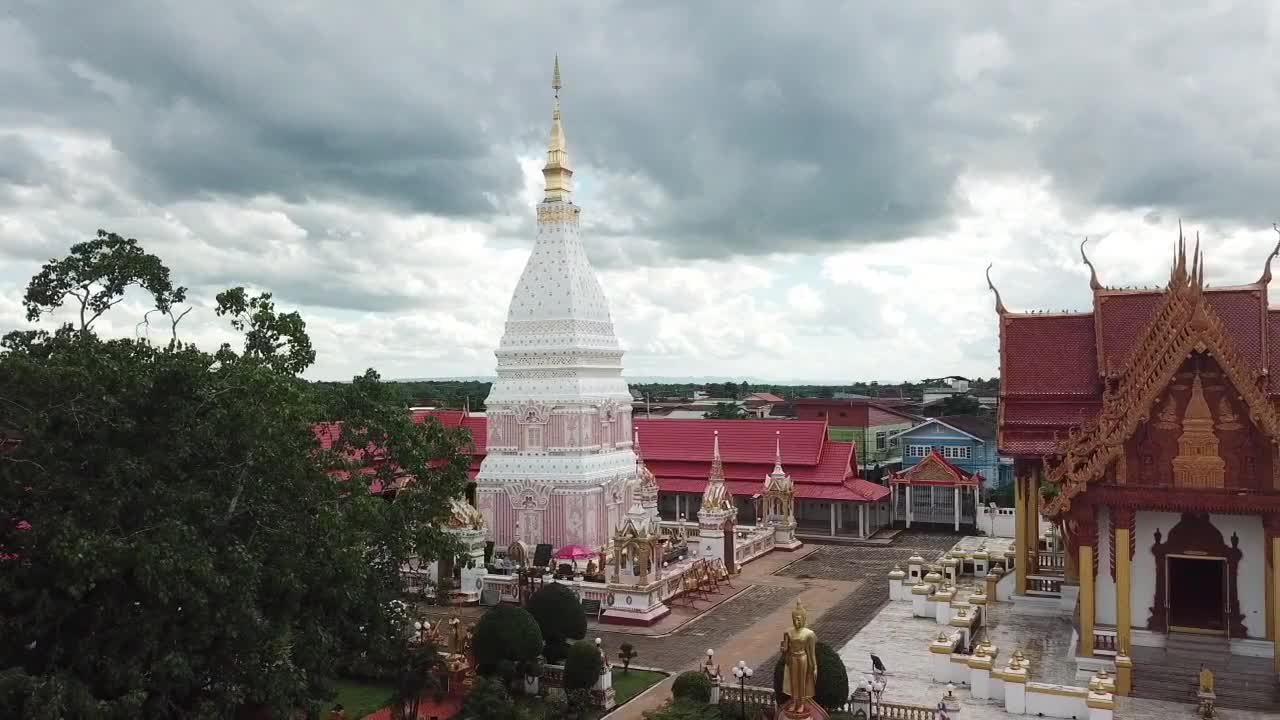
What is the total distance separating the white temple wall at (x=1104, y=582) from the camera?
19.0m

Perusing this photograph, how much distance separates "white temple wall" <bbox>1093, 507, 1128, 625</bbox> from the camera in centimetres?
1905

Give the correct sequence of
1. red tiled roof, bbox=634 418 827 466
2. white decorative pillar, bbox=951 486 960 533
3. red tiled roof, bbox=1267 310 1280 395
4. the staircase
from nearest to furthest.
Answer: the staircase, red tiled roof, bbox=1267 310 1280 395, white decorative pillar, bbox=951 486 960 533, red tiled roof, bbox=634 418 827 466

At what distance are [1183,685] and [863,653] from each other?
624 centimetres

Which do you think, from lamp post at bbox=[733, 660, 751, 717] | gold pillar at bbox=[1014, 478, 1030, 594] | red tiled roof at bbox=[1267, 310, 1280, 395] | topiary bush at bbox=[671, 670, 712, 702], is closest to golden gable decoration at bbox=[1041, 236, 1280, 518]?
red tiled roof at bbox=[1267, 310, 1280, 395]

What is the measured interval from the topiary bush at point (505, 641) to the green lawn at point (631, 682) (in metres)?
1.85

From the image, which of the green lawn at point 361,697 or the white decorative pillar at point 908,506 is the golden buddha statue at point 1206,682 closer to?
the green lawn at point 361,697

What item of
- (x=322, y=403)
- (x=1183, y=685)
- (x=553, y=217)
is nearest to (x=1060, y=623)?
(x=1183, y=685)

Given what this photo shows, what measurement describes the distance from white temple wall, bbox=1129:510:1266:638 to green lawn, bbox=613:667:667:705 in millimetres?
9754

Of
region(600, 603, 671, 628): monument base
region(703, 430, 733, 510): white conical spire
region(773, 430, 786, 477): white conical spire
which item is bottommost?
region(600, 603, 671, 628): monument base

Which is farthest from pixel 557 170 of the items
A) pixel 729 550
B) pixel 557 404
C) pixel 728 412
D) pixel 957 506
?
pixel 728 412

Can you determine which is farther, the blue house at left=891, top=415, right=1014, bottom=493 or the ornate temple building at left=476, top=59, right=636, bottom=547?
the blue house at left=891, top=415, right=1014, bottom=493

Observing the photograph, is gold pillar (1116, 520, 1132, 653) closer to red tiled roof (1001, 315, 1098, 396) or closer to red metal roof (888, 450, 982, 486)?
red tiled roof (1001, 315, 1098, 396)

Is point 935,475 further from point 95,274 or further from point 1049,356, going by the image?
point 95,274

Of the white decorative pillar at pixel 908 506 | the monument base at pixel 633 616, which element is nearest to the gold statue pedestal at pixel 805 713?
the monument base at pixel 633 616
